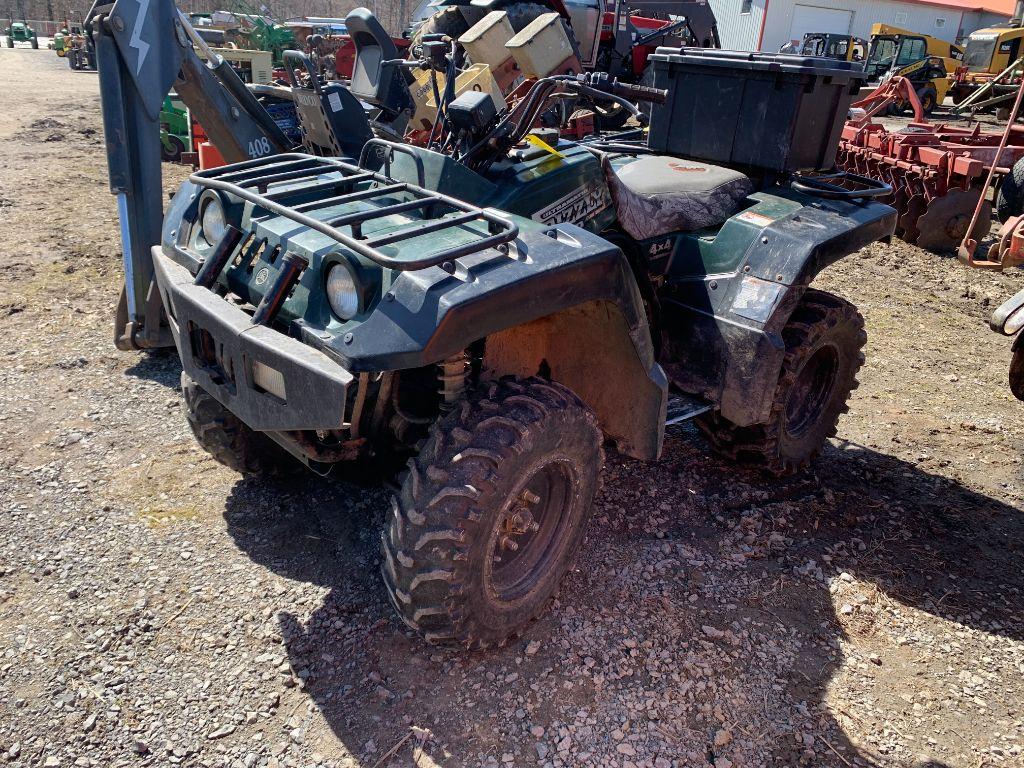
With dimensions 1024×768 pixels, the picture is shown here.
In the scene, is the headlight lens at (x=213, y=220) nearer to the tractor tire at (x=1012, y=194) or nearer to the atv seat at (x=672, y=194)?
the atv seat at (x=672, y=194)

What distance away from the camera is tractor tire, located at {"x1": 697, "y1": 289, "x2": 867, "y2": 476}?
367 centimetres

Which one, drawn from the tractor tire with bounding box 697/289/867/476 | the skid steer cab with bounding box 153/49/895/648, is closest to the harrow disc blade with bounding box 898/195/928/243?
the skid steer cab with bounding box 153/49/895/648

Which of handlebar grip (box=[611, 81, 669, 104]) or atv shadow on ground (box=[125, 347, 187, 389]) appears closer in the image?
handlebar grip (box=[611, 81, 669, 104])

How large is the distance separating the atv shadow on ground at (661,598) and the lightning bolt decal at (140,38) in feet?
7.63

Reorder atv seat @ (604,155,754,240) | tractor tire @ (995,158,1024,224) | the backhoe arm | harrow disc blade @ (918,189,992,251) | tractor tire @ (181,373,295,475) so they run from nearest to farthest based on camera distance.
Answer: tractor tire @ (181,373,295,475)
atv seat @ (604,155,754,240)
the backhoe arm
harrow disc blade @ (918,189,992,251)
tractor tire @ (995,158,1024,224)

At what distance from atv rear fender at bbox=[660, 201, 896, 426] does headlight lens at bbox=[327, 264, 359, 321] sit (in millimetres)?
1730

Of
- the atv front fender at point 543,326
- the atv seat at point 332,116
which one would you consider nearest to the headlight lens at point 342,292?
the atv front fender at point 543,326

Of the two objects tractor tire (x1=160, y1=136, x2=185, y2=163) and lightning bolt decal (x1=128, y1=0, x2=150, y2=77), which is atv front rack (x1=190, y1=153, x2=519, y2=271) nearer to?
lightning bolt decal (x1=128, y1=0, x2=150, y2=77)

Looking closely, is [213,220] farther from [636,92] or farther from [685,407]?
[685,407]

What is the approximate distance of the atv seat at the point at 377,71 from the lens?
13.9 feet

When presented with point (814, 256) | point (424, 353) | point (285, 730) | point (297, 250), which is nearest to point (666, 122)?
point (814, 256)

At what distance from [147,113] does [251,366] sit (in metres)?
2.65

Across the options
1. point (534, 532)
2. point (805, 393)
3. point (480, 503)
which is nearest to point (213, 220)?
point (480, 503)

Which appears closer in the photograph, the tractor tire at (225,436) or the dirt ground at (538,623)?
the dirt ground at (538,623)
